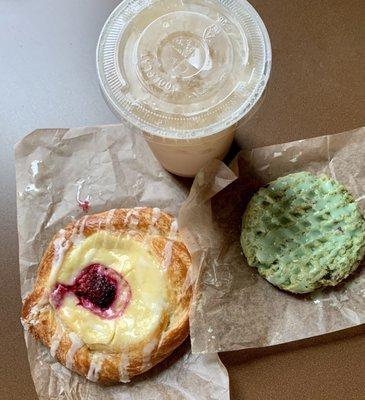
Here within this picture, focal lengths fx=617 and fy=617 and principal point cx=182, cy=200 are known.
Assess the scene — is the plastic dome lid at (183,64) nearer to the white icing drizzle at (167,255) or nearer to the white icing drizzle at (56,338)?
the white icing drizzle at (167,255)

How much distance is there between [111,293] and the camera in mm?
1219

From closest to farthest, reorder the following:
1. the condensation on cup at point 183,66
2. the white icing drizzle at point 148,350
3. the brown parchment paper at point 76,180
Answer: the condensation on cup at point 183,66 < the white icing drizzle at point 148,350 < the brown parchment paper at point 76,180

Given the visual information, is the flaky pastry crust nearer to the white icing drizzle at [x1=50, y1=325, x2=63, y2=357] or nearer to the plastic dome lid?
the white icing drizzle at [x1=50, y1=325, x2=63, y2=357]

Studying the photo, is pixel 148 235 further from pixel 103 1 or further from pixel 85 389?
pixel 103 1

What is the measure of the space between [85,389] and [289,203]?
0.56 m

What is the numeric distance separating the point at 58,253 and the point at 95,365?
24 cm

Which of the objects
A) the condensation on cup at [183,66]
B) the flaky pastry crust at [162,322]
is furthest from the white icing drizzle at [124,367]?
the condensation on cup at [183,66]

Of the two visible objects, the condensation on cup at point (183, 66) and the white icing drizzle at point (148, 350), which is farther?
the white icing drizzle at point (148, 350)

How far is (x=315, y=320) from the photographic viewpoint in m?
1.23

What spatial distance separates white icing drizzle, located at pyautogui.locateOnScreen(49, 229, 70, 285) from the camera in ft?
4.09

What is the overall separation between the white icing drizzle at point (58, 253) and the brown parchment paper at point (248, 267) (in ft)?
0.81

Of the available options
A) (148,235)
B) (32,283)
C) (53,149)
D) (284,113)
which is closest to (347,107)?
(284,113)

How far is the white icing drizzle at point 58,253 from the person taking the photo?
125cm

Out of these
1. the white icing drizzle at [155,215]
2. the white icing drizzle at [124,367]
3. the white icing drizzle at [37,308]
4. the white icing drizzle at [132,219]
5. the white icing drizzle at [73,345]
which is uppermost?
the white icing drizzle at [132,219]
